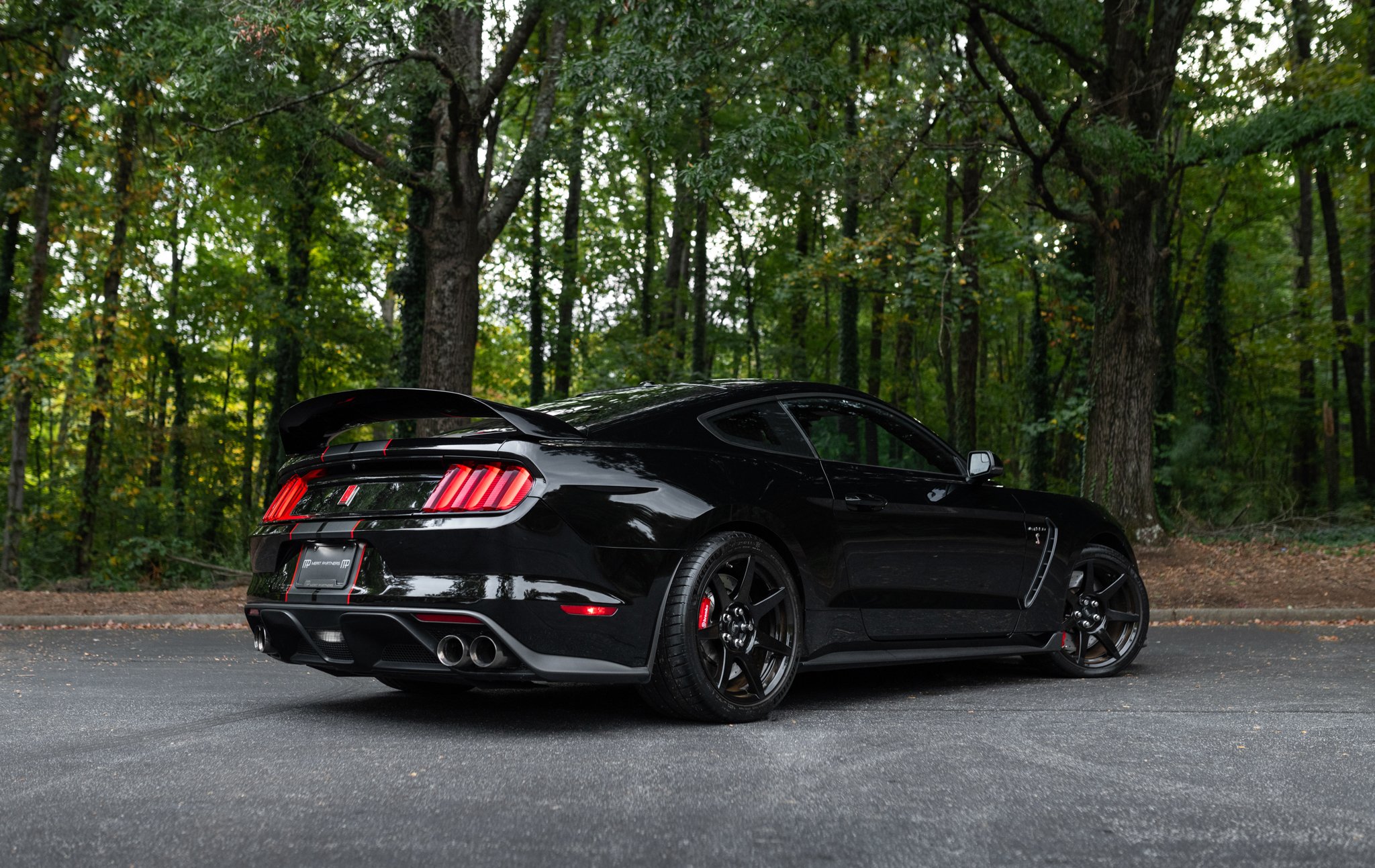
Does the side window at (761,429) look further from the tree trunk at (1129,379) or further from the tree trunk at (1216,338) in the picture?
the tree trunk at (1216,338)

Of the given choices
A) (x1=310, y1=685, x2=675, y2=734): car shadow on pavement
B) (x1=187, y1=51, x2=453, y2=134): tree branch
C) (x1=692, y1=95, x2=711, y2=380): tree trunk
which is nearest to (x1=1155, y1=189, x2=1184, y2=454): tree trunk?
(x1=692, y1=95, x2=711, y2=380): tree trunk

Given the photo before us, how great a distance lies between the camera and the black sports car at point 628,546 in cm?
424

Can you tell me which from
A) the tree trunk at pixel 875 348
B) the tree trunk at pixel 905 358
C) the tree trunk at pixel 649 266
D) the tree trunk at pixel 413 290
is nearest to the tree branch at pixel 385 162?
the tree trunk at pixel 413 290

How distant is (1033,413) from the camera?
25000 millimetres

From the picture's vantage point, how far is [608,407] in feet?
16.4

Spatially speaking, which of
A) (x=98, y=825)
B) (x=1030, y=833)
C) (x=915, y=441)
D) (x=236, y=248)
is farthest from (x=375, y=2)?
(x=236, y=248)

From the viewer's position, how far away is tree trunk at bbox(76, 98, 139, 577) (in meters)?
17.6

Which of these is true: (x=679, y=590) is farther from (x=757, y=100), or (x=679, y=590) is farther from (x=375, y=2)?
(x=757, y=100)

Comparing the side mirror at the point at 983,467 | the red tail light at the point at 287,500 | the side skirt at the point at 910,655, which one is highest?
the side mirror at the point at 983,467

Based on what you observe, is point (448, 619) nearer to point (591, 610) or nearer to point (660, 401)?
point (591, 610)

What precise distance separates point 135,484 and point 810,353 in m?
19.0

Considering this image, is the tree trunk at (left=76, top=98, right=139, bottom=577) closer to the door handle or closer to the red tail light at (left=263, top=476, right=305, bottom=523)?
the red tail light at (left=263, top=476, right=305, bottom=523)

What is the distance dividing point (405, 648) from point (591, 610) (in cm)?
72

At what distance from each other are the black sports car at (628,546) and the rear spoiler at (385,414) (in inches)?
0.5
